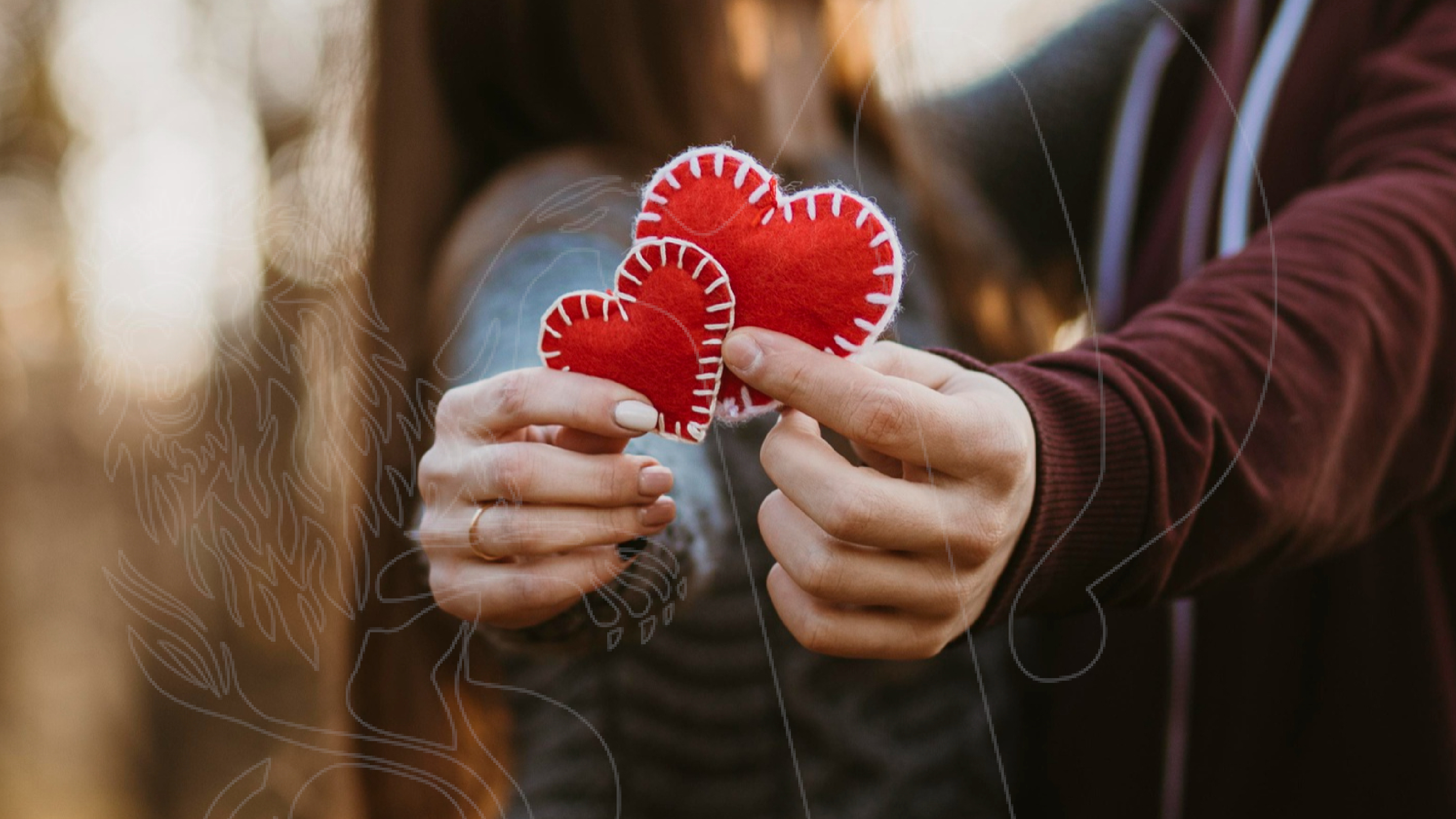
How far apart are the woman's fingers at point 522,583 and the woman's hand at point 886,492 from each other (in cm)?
4

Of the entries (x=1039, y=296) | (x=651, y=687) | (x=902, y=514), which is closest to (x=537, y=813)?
(x=651, y=687)

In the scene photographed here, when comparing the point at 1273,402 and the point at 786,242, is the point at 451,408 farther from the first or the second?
the point at 1273,402

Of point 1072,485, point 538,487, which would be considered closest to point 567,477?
point 538,487

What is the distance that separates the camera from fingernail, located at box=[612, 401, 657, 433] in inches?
7.3

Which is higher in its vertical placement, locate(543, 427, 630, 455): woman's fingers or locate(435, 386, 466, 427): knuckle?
locate(435, 386, 466, 427): knuckle

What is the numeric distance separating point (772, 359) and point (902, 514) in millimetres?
47

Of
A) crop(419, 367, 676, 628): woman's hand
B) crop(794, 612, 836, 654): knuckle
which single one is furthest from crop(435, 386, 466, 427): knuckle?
crop(794, 612, 836, 654): knuckle

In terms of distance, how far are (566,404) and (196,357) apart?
0.14m

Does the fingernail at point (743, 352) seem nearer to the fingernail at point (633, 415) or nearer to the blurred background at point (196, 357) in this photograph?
the fingernail at point (633, 415)

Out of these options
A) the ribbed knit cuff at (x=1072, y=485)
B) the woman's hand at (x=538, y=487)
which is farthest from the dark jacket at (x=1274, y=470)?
the woman's hand at (x=538, y=487)

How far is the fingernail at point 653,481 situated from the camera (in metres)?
0.20

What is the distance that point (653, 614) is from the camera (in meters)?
0.24

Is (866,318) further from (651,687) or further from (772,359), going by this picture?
(651,687)

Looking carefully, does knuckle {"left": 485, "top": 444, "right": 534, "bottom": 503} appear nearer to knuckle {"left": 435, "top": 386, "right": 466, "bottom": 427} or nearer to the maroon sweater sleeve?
knuckle {"left": 435, "top": 386, "right": 466, "bottom": 427}
